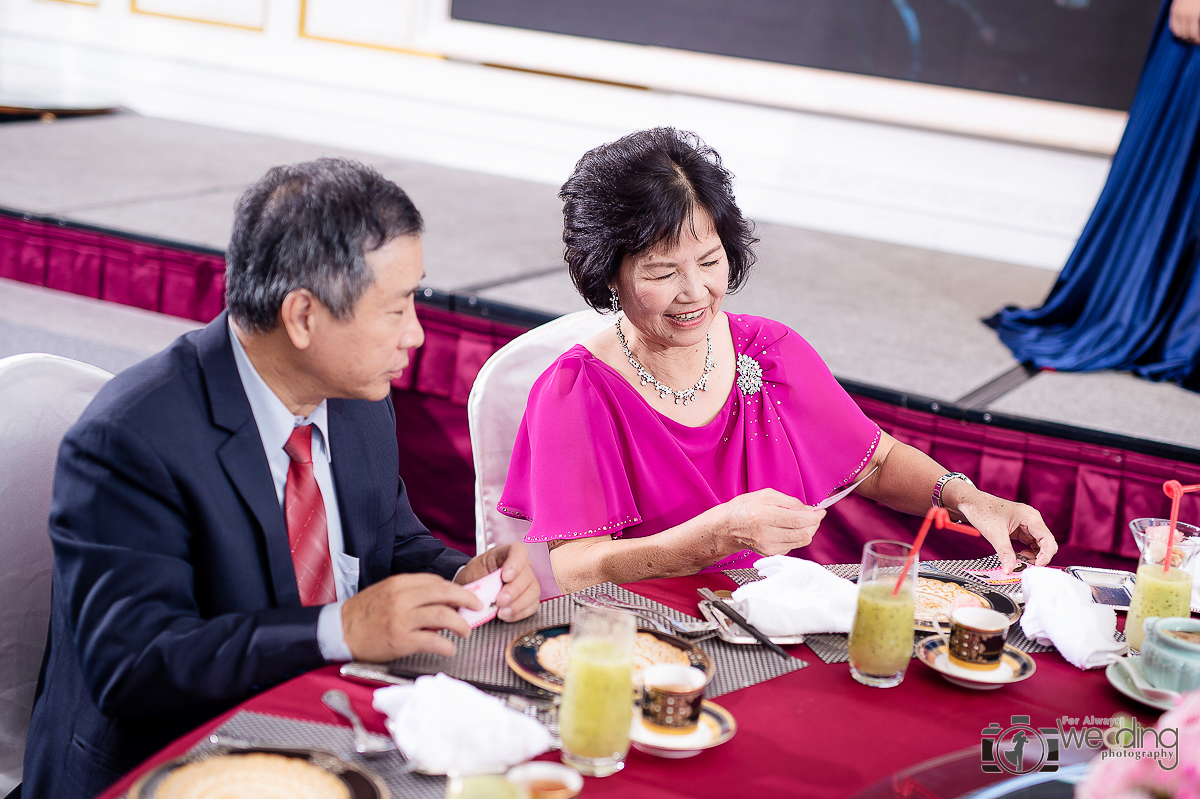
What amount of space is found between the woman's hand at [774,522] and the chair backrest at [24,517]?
2.90ft

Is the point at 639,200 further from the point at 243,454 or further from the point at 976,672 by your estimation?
the point at 976,672

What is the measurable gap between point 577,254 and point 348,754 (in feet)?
3.31

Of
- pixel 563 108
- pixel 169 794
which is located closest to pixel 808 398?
pixel 169 794

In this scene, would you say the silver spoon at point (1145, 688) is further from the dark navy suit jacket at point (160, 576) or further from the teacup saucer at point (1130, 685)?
the dark navy suit jacket at point (160, 576)

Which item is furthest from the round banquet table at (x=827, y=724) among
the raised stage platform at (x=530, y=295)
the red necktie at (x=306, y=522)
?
the raised stage platform at (x=530, y=295)

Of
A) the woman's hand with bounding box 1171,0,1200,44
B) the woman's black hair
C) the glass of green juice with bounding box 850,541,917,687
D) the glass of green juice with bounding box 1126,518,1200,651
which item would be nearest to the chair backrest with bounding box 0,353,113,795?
the woman's black hair

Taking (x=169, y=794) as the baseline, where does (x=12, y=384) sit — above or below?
above

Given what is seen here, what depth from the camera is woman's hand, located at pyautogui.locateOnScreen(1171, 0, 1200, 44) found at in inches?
117

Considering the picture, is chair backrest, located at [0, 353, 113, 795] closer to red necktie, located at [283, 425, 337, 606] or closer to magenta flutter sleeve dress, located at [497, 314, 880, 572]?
red necktie, located at [283, 425, 337, 606]

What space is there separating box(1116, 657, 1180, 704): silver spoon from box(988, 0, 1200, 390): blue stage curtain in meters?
2.02

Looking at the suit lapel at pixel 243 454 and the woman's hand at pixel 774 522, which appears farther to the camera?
the woman's hand at pixel 774 522

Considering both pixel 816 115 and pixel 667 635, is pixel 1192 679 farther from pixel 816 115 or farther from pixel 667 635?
pixel 816 115

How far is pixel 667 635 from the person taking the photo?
47.7 inches

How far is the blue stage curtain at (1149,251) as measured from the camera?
3.04m
